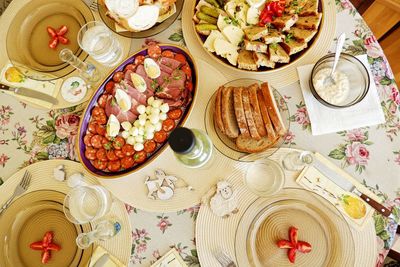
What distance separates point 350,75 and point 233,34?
0.46 metres

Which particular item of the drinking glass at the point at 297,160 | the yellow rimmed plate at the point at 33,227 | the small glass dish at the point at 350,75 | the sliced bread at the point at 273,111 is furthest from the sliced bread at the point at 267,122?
the yellow rimmed plate at the point at 33,227

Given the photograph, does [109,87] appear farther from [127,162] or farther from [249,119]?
[249,119]

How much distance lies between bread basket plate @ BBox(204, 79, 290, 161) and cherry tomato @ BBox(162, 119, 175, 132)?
5.0 inches

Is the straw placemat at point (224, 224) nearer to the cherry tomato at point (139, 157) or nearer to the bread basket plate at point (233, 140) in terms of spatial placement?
the bread basket plate at point (233, 140)

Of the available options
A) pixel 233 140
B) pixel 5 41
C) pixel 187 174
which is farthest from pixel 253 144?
pixel 5 41

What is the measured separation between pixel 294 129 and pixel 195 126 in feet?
Result: 1.21

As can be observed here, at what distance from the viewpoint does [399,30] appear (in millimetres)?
1850

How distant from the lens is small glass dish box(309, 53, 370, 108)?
1295 mm

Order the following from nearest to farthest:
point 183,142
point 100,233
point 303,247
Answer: point 183,142 < point 303,247 < point 100,233

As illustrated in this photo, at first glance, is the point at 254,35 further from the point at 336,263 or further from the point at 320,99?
the point at 336,263

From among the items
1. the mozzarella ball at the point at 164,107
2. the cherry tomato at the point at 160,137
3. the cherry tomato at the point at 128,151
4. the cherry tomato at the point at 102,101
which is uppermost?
the mozzarella ball at the point at 164,107

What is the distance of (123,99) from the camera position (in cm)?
136

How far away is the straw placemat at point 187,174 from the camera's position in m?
1.33

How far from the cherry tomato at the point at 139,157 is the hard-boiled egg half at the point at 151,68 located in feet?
0.98
